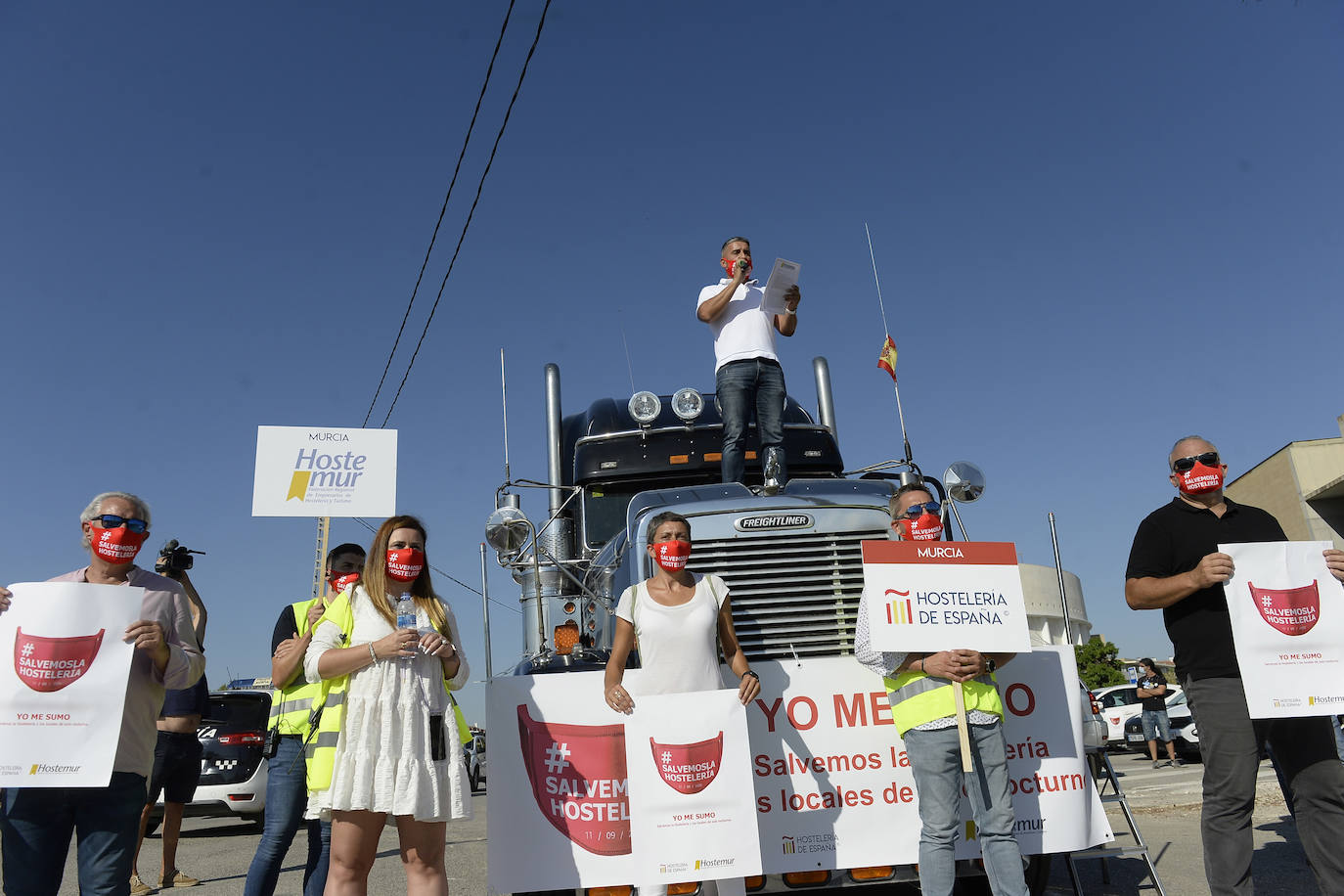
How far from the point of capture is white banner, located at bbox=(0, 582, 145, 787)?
133 inches

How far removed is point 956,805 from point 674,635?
137 cm

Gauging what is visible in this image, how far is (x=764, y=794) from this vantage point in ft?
15.0

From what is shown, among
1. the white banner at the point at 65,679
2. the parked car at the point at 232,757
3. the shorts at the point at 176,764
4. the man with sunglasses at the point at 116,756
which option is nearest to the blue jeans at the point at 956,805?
the man with sunglasses at the point at 116,756

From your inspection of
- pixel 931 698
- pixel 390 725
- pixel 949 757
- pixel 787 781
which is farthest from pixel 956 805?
→ pixel 390 725

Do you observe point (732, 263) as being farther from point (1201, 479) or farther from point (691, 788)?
point (691, 788)

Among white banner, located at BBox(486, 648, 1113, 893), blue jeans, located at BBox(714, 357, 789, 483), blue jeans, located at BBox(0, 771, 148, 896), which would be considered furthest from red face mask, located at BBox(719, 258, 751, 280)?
blue jeans, located at BBox(0, 771, 148, 896)

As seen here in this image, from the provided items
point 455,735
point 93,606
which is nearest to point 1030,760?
point 455,735

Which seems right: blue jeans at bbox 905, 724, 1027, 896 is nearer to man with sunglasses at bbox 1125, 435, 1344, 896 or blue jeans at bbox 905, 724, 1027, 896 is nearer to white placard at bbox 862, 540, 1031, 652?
white placard at bbox 862, 540, 1031, 652

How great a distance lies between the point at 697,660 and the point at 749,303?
338 centimetres

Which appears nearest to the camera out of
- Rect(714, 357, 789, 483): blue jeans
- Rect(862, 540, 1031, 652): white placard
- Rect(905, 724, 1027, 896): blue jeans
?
Rect(905, 724, 1027, 896): blue jeans

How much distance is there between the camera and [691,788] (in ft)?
14.0

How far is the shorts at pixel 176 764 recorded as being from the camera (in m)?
6.14

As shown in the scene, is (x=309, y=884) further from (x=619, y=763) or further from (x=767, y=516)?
(x=767, y=516)

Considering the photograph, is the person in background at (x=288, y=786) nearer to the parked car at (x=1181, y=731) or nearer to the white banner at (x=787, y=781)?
the white banner at (x=787, y=781)
